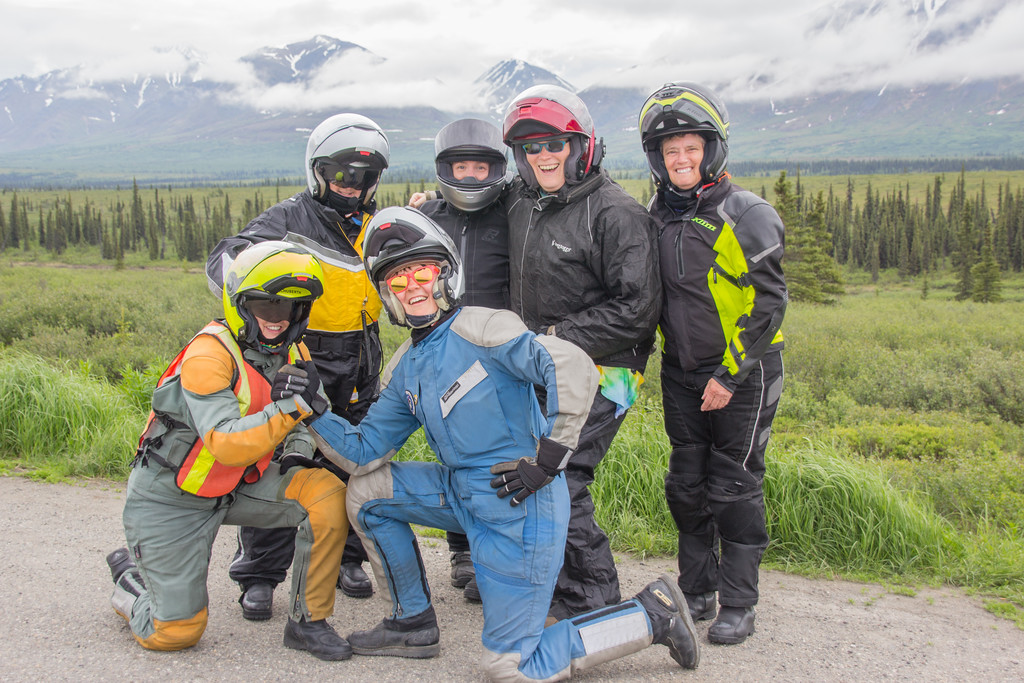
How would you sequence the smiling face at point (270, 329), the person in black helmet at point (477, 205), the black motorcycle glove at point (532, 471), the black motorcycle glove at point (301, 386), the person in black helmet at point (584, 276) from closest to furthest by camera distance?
the black motorcycle glove at point (532, 471) < the black motorcycle glove at point (301, 386) < the smiling face at point (270, 329) < the person in black helmet at point (584, 276) < the person in black helmet at point (477, 205)

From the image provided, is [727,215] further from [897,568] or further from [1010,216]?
[1010,216]

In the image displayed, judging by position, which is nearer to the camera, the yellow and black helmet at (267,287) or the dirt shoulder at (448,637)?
the dirt shoulder at (448,637)

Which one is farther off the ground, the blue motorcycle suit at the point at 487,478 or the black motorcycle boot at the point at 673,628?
the blue motorcycle suit at the point at 487,478

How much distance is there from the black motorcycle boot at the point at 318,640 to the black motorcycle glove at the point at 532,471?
1262 mm

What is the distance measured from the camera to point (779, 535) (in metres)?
5.75

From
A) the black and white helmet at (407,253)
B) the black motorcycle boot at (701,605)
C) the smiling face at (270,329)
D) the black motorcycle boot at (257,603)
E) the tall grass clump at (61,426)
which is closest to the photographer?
the black and white helmet at (407,253)

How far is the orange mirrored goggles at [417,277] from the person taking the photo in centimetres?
407

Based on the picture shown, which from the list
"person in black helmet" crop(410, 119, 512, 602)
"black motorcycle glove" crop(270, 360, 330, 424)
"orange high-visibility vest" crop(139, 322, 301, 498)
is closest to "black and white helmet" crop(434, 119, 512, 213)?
"person in black helmet" crop(410, 119, 512, 602)

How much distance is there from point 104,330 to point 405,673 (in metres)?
18.4

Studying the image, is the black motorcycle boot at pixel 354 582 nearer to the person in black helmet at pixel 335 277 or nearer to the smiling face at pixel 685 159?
the person in black helmet at pixel 335 277

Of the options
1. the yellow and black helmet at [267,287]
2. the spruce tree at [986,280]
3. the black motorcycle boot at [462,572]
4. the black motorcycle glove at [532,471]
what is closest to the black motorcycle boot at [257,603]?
the black motorcycle boot at [462,572]

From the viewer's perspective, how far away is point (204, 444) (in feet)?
13.3

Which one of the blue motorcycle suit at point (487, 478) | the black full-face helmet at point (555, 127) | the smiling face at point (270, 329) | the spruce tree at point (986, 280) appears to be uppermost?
the black full-face helmet at point (555, 127)

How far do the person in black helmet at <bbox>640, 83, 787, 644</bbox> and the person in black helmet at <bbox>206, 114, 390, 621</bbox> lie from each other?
74.2 inches
